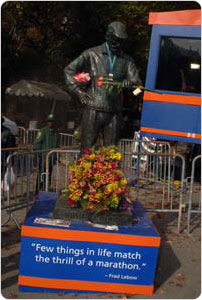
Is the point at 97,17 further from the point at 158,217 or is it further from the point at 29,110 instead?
the point at 158,217

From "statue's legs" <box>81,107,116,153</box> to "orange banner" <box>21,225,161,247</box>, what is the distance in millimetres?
1604

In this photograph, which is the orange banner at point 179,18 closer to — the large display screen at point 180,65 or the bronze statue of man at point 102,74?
the large display screen at point 180,65

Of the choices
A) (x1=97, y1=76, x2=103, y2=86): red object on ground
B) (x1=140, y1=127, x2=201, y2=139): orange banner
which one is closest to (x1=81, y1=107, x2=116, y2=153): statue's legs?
(x1=97, y1=76, x2=103, y2=86): red object on ground

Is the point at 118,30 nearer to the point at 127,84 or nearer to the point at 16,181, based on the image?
the point at 127,84

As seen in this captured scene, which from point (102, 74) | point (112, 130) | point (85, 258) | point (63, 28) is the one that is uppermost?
point (63, 28)

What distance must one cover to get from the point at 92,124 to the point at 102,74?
67 cm

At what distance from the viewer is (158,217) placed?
744 cm

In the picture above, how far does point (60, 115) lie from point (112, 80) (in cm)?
1961

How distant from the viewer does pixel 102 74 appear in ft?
16.9

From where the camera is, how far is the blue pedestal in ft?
13.4

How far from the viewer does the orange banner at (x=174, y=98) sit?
948cm

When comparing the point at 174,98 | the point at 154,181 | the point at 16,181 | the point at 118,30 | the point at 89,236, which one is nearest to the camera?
the point at 89,236

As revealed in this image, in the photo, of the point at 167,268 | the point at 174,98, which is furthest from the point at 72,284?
the point at 174,98

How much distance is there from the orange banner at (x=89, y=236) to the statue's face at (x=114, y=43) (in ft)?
7.86
